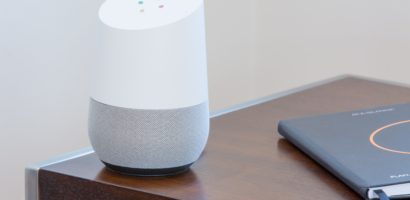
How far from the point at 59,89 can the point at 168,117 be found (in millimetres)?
1146

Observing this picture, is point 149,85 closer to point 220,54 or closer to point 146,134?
point 146,134

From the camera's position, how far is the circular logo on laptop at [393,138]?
30.0 inches

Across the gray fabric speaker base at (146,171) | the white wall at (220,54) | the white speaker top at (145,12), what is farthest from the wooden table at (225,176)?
the white wall at (220,54)

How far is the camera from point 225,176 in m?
0.74

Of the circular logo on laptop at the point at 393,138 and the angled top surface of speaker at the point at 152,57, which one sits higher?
the angled top surface of speaker at the point at 152,57

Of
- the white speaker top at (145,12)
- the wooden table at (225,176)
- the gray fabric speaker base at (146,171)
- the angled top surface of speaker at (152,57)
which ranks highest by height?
the white speaker top at (145,12)

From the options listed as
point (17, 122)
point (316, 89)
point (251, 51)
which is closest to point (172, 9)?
point (316, 89)

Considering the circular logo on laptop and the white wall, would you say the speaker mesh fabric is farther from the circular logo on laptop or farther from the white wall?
the white wall

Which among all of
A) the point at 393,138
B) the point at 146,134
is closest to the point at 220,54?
the point at 393,138

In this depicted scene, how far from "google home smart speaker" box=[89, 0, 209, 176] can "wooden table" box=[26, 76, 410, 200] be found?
0.03 m

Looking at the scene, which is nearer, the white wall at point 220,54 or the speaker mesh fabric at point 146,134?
the speaker mesh fabric at point 146,134

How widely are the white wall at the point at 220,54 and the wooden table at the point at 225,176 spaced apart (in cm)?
85

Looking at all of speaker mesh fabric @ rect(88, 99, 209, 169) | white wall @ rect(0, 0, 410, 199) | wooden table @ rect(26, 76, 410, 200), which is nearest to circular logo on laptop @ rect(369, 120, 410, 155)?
wooden table @ rect(26, 76, 410, 200)

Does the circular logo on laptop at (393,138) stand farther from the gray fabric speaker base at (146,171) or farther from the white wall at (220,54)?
→ the white wall at (220,54)
